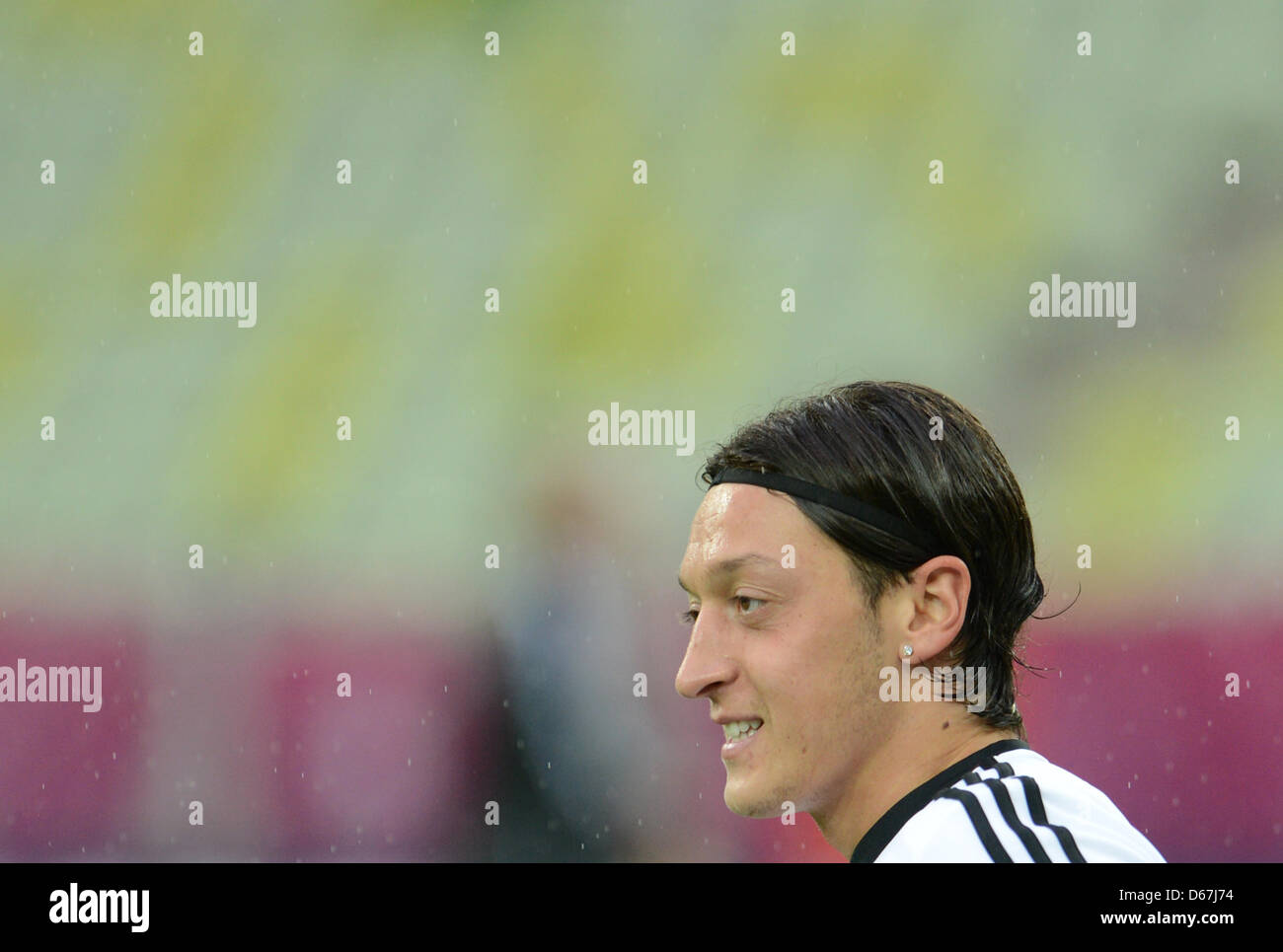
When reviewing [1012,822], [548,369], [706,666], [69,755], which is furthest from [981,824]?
[69,755]

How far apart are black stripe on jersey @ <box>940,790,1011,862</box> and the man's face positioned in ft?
0.75

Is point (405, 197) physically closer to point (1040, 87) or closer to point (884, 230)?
point (884, 230)

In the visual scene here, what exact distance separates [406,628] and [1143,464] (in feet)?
11.0

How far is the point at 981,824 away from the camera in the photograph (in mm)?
1691

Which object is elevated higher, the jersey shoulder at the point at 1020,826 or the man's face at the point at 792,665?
the man's face at the point at 792,665

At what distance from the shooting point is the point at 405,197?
21.6 feet

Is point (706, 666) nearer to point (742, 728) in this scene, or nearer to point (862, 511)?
point (742, 728)

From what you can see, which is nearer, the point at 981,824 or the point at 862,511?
the point at 981,824

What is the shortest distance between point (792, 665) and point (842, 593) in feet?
0.43

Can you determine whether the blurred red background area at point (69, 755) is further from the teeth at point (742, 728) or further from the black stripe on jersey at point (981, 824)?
the black stripe on jersey at point (981, 824)

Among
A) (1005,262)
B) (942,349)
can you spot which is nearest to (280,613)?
(942,349)

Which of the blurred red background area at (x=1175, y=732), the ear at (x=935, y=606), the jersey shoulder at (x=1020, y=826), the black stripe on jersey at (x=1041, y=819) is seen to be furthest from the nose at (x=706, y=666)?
the blurred red background area at (x=1175, y=732)

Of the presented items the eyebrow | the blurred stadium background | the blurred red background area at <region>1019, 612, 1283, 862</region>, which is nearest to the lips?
the eyebrow

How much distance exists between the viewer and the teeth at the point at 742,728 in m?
2.04
